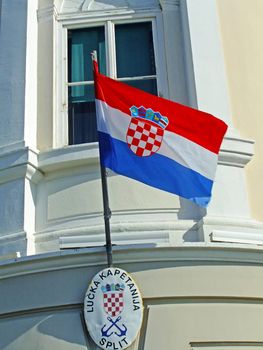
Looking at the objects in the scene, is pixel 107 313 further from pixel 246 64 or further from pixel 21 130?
pixel 246 64

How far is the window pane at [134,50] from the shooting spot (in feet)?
27.5

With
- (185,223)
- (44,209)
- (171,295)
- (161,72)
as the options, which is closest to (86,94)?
(161,72)

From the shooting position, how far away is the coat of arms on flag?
22.6ft

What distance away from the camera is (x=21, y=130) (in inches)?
307

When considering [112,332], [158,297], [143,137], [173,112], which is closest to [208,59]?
[173,112]

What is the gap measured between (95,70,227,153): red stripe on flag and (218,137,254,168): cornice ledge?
58 cm

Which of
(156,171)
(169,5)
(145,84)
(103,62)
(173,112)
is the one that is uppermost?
(169,5)

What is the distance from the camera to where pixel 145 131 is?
6.91 m

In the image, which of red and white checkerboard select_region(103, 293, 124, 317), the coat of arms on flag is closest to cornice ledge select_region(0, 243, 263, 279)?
red and white checkerboard select_region(103, 293, 124, 317)

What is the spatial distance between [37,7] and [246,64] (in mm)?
2742

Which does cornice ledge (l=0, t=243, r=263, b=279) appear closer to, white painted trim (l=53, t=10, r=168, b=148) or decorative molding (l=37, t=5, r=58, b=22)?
white painted trim (l=53, t=10, r=168, b=148)

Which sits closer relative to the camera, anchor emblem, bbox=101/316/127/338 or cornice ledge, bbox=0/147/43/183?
anchor emblem, bbox=101/316/127/338

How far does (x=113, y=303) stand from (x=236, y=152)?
228cm

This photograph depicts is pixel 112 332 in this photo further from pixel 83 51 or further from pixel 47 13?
pixel 47 13
